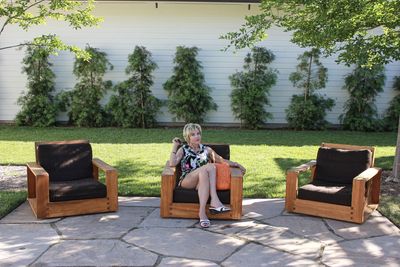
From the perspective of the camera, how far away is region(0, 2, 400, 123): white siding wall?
13.7m

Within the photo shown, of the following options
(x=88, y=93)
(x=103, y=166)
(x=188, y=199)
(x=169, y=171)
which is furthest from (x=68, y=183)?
(x=88, y=93)

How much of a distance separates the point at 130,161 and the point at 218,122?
5578 mm

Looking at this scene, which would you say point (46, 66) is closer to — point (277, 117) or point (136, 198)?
point (277, 117)

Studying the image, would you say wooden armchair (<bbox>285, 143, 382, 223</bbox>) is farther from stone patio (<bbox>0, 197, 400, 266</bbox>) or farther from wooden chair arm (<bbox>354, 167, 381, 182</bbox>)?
stone patio (<bbox>0, 197, 400, 266</bbox>)

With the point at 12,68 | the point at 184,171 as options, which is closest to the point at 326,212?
the point at 184,171

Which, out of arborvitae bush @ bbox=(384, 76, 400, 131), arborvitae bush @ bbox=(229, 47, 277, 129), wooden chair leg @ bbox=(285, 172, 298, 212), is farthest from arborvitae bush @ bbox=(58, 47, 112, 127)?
wooden chair leg @ bbox=(285, 172, 298, 212)

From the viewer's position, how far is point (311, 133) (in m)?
12.9

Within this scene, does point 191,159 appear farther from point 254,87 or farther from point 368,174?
point 254,87

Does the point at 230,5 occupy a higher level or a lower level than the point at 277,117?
higher

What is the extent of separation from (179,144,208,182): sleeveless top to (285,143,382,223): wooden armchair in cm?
107

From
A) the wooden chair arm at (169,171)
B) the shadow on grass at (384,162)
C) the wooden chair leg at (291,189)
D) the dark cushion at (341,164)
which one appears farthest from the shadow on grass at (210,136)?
the wooden chair arm at (169,171)

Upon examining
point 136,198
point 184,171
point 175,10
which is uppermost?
point 175,10

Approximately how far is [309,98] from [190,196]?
8.83m

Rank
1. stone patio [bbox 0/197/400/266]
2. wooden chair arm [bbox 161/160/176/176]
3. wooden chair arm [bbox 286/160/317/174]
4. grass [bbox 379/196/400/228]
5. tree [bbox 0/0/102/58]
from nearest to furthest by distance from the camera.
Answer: stone patio [bbox 0/197/400/266] < wooden chair arm [bbox 161/160/176/176] < grass [bbox 379/196/400/228] < wooden chair arm [bbox 286/160/317/174] < tree [bbox 0/0/102/58]
